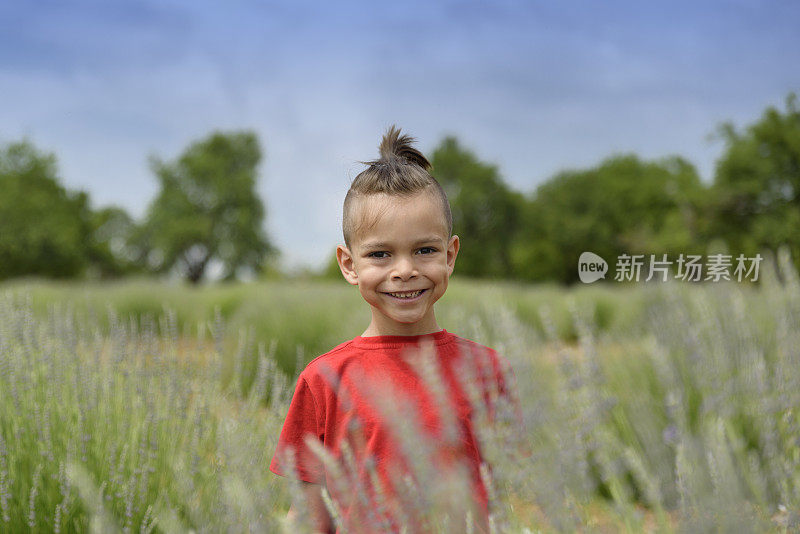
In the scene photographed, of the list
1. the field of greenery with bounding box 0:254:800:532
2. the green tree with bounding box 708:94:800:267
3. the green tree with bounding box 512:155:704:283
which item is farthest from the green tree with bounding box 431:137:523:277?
the field of greenery with bounding box 0:254:800:532

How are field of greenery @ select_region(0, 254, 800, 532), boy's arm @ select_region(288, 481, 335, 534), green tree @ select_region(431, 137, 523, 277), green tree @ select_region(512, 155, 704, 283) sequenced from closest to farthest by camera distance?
field of greenery @ select_region(0, 254, 800, 532) < boy's arm @ select_region(288, 481, 335, 534) < green tree @ select_region(512, 155, 704, 283) < green tree @ select_region(431, 137, 523, 277)

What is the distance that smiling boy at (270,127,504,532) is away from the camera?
1562mm

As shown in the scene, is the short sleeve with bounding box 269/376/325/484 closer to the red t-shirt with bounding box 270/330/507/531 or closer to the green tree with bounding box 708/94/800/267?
the red t-shirt with bounding box 270/330/507/531

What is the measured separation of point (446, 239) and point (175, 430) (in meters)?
1.52

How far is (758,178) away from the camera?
25078mm

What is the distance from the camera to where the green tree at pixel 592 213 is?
1319 inches

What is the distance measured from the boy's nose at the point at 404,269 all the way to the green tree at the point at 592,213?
3033 centimetres

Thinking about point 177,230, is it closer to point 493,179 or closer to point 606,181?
point 493,179

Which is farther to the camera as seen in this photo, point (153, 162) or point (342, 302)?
point (153, 162)

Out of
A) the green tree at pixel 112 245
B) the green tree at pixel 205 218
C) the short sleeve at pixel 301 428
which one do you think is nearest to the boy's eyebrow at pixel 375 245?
the short sleeve at pixel 301 428

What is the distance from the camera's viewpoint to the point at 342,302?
302 inches

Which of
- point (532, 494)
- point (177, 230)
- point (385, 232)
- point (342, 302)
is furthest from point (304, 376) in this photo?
point (177, 230)

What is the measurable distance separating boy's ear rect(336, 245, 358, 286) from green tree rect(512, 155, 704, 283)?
30.2m

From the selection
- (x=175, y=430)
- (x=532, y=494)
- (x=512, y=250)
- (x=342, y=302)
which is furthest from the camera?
(x=512, y=250)
